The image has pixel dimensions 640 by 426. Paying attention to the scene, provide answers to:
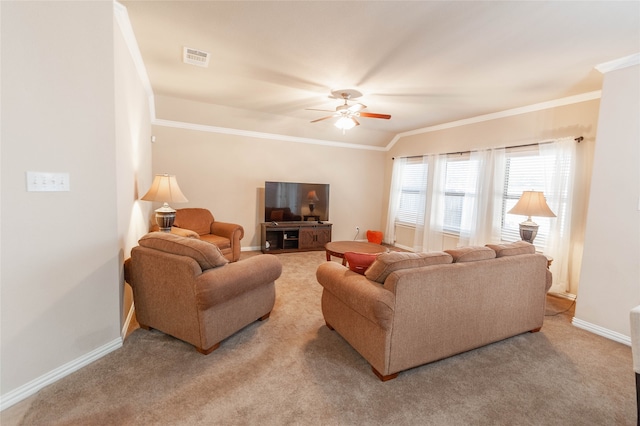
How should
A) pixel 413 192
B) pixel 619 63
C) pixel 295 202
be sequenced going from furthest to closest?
pixel 413 192, pixel 295 202, pixel 619 63

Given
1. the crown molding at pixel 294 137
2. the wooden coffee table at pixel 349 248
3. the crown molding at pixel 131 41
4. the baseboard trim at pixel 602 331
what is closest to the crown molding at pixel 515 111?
the crown molding at pixel 294 137

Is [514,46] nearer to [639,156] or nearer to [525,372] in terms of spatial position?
[639,156]

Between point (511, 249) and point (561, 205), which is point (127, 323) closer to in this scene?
point (511, 249)

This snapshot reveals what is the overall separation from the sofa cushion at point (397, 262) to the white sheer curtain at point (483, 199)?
2.92 m

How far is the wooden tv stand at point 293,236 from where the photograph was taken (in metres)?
5.29

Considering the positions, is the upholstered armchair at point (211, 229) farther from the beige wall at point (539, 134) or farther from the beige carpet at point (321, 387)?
the beige wall at point (539, 134)

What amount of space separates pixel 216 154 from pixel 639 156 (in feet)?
17.9

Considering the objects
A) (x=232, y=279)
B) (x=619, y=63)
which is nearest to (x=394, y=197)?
(x=619, y=63)

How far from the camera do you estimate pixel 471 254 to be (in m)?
2.19

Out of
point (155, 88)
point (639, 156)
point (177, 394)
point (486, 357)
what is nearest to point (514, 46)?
point (639, 156)

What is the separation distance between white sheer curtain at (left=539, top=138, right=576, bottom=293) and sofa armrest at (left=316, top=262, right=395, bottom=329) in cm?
308

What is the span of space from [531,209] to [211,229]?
449cm

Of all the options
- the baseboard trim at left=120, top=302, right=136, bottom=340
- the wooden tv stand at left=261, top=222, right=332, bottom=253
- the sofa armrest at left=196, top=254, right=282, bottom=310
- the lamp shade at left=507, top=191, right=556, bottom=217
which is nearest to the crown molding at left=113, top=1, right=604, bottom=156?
the lamp shade at left=507, top=191, right=556, bottom=217

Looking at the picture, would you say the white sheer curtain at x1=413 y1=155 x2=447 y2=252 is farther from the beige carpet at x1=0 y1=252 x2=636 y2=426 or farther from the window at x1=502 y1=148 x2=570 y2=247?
the beige carpet at x1=0 y1=252 x2=636 y2=426
